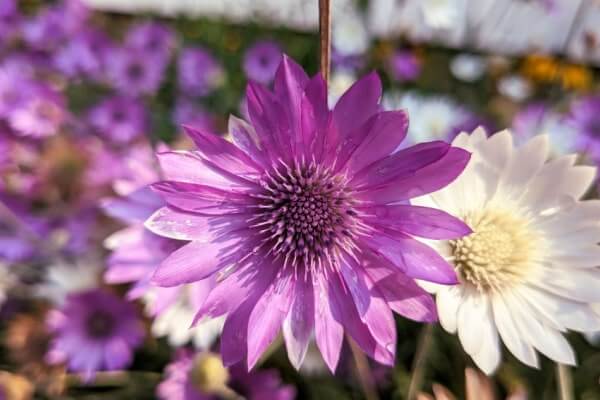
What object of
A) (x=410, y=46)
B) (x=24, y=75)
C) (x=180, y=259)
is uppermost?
(x=410, y=46)

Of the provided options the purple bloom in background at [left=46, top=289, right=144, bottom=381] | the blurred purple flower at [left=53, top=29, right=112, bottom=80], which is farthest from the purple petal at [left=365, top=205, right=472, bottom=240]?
the blurred purple flower at [left=53, top=29, right=112, bottom=80]

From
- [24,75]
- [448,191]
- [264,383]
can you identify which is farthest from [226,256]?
[24,75]

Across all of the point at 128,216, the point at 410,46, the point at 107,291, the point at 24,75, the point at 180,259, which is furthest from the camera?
the point at 410,46

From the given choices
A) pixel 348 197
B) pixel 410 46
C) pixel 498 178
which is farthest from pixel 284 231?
pixel 410 46

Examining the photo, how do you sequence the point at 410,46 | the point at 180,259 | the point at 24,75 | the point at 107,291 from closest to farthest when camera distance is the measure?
the point at 180,259 < the point at 107,291 < the point at 24,75 < the point at 410,46

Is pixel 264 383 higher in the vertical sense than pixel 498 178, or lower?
lower

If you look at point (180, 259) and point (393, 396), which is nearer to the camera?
point (180, 259)

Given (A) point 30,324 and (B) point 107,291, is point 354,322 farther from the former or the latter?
(A) point 30,324

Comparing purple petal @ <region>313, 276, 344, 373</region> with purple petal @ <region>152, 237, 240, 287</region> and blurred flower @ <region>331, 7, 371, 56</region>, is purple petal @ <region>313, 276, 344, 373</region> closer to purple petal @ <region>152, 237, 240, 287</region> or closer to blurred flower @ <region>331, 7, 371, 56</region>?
purple petal @ <region>152, 237, 240, 287</region>

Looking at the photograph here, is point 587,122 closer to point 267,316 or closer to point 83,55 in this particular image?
point 267,316
